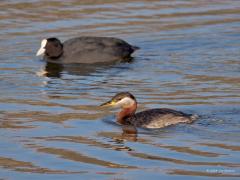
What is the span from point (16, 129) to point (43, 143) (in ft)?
3.35

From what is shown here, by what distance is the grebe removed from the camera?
19891 mm

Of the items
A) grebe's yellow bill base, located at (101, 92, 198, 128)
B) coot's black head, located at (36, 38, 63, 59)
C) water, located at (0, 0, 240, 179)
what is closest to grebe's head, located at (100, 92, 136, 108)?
grebe's yellow bill base, located at (101, 92, 198, 128)

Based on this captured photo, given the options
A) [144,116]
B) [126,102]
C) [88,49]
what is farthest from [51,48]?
[144,116]

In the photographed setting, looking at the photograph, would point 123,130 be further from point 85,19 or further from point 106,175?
point 85,19

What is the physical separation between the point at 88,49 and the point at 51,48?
31.7 inches

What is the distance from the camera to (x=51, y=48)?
19.8 m

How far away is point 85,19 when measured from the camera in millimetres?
23016

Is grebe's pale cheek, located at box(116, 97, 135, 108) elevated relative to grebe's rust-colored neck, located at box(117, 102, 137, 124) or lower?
elevated

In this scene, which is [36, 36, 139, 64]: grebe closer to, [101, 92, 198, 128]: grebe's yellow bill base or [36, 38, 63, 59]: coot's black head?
[36, 38, 63, 59]: coot's black head

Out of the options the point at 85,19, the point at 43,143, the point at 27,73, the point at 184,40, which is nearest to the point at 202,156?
the point at 43,143

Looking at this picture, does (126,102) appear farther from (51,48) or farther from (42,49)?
(42,49)

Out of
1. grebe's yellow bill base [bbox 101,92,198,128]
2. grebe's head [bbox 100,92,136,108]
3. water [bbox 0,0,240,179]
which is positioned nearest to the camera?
water [bbox 0,0,240,179]

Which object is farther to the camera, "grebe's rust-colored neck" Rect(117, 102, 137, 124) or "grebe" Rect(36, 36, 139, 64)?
"grebe" Rect(36, 36, 139, 64)

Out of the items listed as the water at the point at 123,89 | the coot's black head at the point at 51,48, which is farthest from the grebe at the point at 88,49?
the water at the point at 123,89
